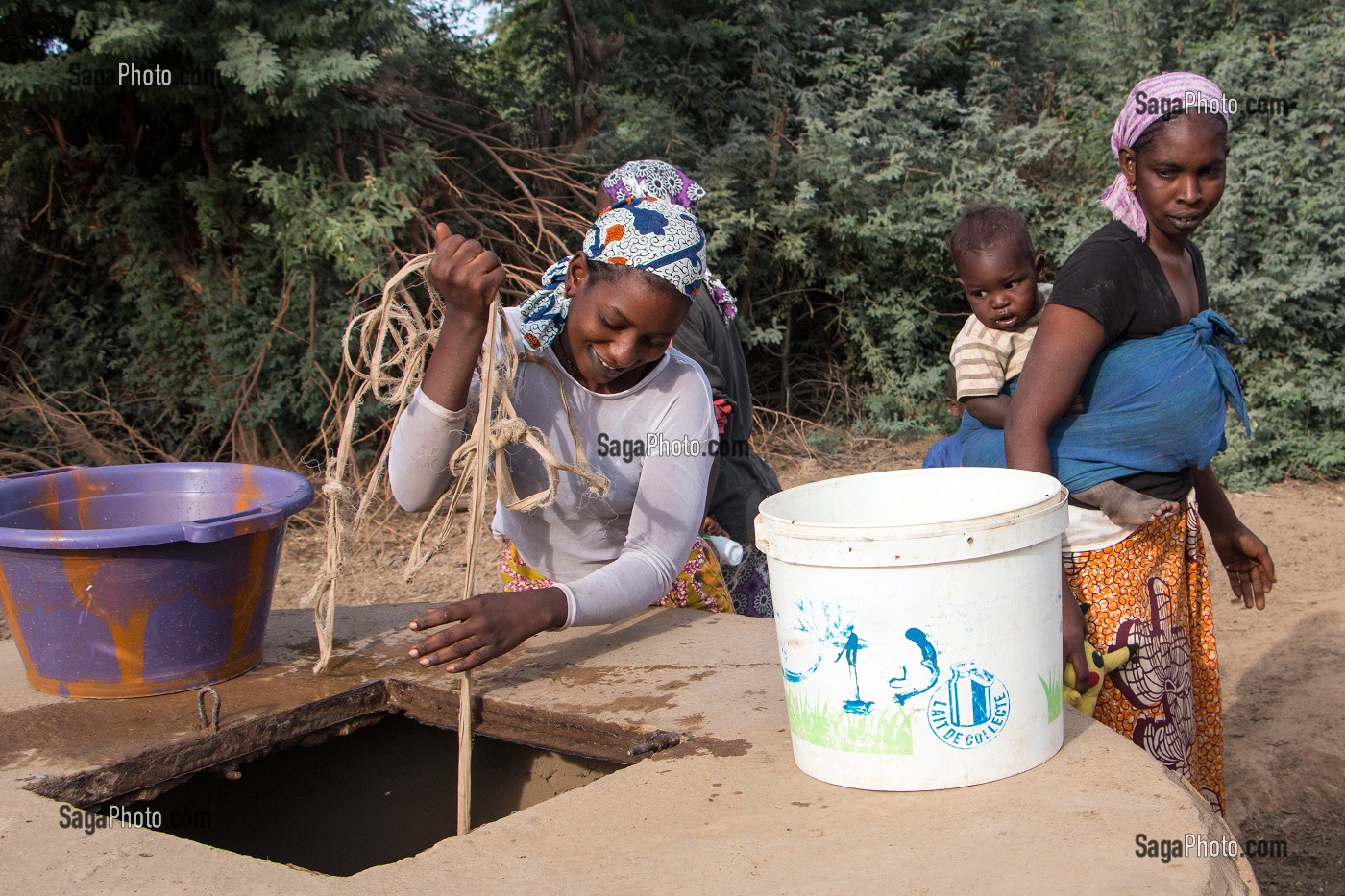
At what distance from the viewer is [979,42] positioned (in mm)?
8547

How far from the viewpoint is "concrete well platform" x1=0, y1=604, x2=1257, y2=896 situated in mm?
1378

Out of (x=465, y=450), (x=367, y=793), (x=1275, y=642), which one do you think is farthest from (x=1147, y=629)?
(x=1275, y=642)

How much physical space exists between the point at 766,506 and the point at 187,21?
4.58 meters

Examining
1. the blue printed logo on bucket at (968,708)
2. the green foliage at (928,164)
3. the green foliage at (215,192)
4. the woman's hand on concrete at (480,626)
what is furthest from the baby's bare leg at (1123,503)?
the green foliage at (928,164)

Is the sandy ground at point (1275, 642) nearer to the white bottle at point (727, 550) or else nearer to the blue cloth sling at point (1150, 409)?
the blue cloth sling at point (1150, 409)

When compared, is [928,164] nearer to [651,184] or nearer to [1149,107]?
[651,184]

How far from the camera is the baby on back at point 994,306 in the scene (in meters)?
2.32

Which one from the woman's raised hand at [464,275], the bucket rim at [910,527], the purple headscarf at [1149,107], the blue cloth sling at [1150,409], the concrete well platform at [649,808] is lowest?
the concrete well platform at [649,808]

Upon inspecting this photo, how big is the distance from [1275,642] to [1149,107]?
3.43 m

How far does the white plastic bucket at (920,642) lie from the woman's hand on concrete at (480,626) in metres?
0.52

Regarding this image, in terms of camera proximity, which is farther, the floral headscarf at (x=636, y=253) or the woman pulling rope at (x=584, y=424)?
the floral headscarf at (x=636, y=253)

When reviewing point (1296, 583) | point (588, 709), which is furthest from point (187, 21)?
point (1296, 583)

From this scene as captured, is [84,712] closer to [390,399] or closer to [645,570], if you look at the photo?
[390,399]

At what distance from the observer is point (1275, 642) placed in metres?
4.69
